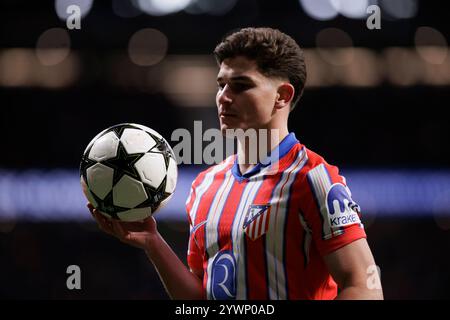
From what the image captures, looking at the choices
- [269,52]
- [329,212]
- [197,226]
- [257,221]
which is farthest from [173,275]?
[269,52]

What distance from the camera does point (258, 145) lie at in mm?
2855

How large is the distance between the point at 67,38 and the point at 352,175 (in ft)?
24.7

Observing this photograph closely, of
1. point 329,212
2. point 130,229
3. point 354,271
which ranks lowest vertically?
point 354,271

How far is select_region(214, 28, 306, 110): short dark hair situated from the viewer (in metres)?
2.79

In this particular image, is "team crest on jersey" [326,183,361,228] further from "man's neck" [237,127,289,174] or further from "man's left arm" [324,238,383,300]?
"man's neck" [237,127,289,174]

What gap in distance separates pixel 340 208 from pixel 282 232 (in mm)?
257

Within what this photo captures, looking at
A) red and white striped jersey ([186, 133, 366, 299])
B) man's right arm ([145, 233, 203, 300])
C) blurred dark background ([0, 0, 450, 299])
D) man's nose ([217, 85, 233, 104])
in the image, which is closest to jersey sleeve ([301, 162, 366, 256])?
red and white striped jersey ([186, 133, 366, 299])

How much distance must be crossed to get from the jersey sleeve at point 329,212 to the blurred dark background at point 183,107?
7941 mm

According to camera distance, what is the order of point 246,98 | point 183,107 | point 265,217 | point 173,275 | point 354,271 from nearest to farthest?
point 354,271, point 265,217, point 246,98, point 173,275, point 183,107

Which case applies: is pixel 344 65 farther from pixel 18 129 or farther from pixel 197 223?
pixel 197 223

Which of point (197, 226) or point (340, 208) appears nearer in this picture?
point (340, 208)

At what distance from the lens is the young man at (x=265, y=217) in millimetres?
2475

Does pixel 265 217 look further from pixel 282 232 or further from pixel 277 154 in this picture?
pixel 277 154

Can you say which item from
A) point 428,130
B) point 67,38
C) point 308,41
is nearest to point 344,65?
point 308,41
